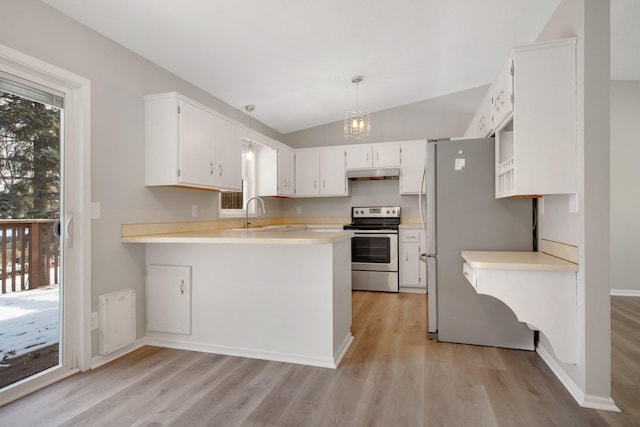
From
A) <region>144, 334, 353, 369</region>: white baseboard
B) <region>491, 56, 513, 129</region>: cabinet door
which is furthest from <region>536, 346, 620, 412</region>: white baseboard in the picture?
<region>491, 56, 513, 129</region>: cabinet door

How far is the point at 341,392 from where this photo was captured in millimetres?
1963

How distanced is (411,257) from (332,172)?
173 cm

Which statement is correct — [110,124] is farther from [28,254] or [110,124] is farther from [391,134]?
[391,134]

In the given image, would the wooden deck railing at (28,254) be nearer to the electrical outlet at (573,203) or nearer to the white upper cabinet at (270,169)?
the white upper cabinet at (270,169)

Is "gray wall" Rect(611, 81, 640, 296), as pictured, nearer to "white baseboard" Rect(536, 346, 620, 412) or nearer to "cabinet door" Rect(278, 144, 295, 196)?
"white baseboard" Rect(536, 346, 620, 412)

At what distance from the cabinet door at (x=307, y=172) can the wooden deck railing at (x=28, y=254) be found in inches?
134

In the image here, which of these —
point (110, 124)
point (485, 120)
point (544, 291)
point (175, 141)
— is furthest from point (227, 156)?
point (544, 291)

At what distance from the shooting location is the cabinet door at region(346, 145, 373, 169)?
4.90m

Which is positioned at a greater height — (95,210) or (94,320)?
(95,210)

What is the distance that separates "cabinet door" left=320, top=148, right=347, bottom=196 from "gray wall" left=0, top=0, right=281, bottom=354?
261 cm

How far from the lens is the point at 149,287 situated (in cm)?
277

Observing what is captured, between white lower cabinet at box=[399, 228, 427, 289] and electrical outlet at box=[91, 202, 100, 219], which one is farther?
white lower cabinet at box=[399, 228, 427, 289]

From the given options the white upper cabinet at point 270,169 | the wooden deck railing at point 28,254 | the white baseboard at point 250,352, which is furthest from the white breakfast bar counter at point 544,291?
the white upper cabinet at point 270,169

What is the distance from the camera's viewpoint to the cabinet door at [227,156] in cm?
318
